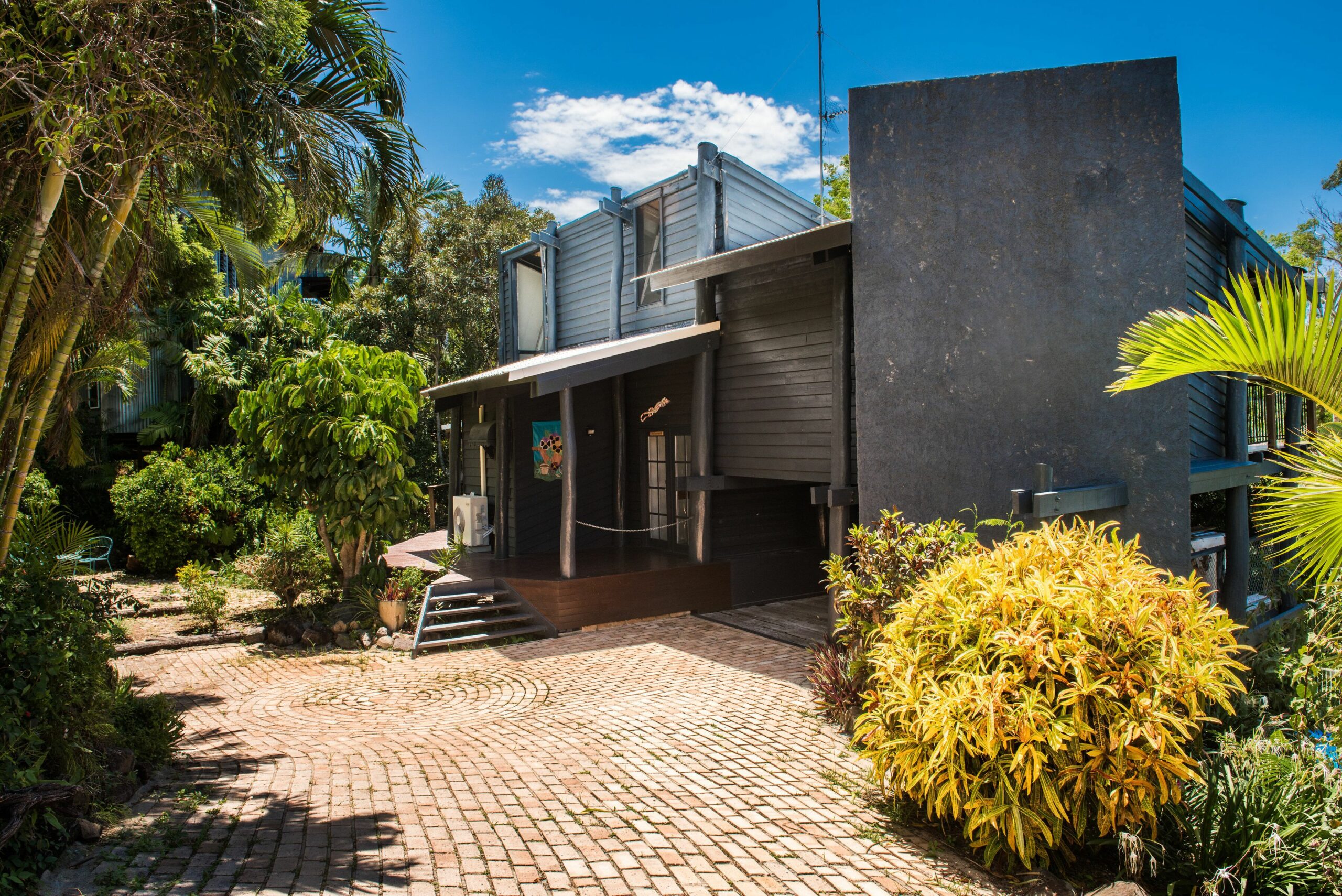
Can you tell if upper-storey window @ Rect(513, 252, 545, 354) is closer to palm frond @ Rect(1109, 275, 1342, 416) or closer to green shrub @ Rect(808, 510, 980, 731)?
green shrub @ Rect(808, 510, 980, 731)

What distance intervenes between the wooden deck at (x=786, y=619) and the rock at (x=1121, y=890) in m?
4.96

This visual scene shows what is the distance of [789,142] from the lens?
21.0 meters

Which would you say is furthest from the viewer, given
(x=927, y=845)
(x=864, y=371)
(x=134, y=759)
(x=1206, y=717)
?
(x=864, y=371)

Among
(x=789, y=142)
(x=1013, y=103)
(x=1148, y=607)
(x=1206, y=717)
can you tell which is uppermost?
(x=789, y=142)

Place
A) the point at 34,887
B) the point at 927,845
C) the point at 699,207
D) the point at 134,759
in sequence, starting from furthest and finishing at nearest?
the point at 699,207, the point at 134,759, the point at 927,845, the point at 34,887

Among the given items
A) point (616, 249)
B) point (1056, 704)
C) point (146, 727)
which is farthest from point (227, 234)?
point (1056, 704)

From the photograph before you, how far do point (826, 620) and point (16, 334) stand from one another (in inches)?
339

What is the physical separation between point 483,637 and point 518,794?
15.8 feet

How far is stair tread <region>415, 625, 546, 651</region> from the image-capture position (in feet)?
30.3

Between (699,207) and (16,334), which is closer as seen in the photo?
(16,334)

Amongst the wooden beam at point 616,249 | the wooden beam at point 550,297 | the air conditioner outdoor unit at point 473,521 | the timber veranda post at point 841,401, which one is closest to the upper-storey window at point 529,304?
the wooden beam at point 550,297

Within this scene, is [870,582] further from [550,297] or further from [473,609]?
[550,297]

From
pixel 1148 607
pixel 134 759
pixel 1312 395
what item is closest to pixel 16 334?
pixel 134 759

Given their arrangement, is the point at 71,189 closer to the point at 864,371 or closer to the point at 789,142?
the point at 864,371
